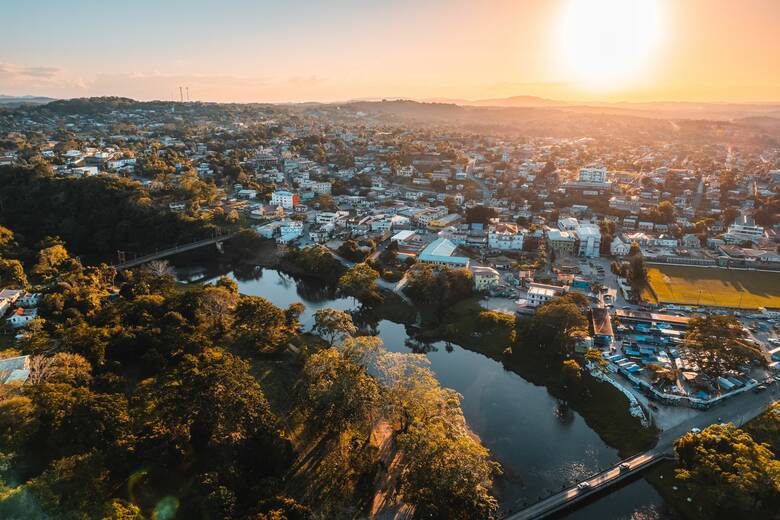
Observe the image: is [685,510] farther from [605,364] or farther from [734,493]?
[605,364]

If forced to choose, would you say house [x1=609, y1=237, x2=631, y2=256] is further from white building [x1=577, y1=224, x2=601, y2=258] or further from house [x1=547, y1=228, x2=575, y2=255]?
house [x1=547, y1=228, x2=575, y2=255]

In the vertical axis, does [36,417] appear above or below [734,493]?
above

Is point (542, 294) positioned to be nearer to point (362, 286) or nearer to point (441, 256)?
point (441, 256)

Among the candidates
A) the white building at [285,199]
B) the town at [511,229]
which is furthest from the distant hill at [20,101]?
the white building at [285,199]

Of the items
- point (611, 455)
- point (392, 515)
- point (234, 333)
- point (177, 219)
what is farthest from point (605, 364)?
point (177, 219)

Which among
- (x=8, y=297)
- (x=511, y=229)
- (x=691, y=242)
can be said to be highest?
A: (x=511, y=229)

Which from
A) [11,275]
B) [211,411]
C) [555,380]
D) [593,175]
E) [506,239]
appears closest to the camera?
[211,411]

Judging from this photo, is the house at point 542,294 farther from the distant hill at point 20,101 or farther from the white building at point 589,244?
the distant hill at point 20,101

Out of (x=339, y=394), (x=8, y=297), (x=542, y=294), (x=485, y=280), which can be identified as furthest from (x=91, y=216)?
(x=542, y=294)
